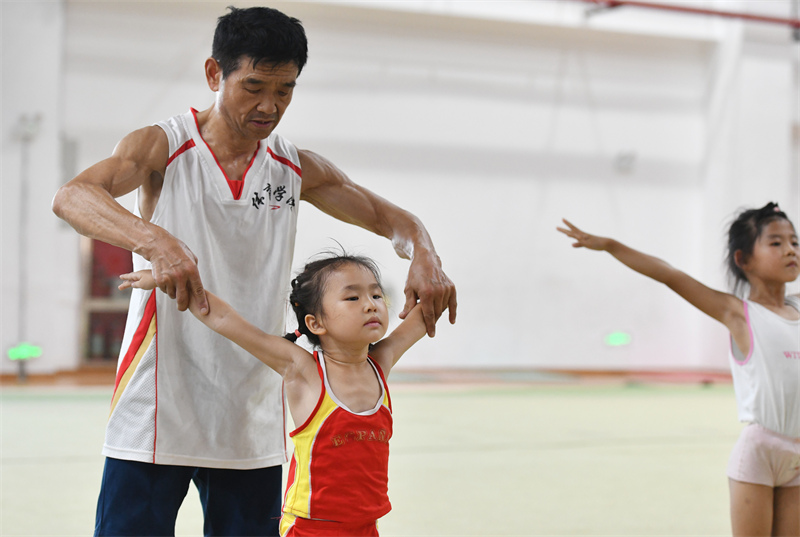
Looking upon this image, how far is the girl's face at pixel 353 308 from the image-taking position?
2293mm

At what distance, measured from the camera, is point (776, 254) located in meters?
3.20

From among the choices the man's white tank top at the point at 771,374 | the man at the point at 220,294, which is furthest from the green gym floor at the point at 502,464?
the man at the point at 220,294

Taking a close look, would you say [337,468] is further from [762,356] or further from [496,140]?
[496,140]

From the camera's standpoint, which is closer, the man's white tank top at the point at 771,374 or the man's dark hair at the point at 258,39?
the man's dark hair at the point at 258,39

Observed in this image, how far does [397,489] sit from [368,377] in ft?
8.42

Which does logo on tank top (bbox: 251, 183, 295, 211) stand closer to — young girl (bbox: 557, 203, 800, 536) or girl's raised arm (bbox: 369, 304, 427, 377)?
girl's raised arm (bbox: 369, 304, 427, 377)

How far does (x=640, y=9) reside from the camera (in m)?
12.3

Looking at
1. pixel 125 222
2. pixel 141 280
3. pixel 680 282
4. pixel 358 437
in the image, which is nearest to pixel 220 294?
pixel 141 280

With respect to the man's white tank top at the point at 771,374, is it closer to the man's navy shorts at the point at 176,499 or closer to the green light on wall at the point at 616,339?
the man's navy shorts at the point at 176,499

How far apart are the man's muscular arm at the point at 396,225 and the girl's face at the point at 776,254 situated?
1418 millimetres

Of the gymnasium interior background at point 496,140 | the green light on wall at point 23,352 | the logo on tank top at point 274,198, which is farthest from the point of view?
the gymnasium interior background at point 496,140

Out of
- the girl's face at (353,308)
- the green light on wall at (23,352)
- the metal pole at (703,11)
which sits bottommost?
the green light on wall at (23,352)

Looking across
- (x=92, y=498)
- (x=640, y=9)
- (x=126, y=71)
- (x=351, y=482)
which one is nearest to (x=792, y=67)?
(x=640, y=9)

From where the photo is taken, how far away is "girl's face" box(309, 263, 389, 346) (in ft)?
7.52
